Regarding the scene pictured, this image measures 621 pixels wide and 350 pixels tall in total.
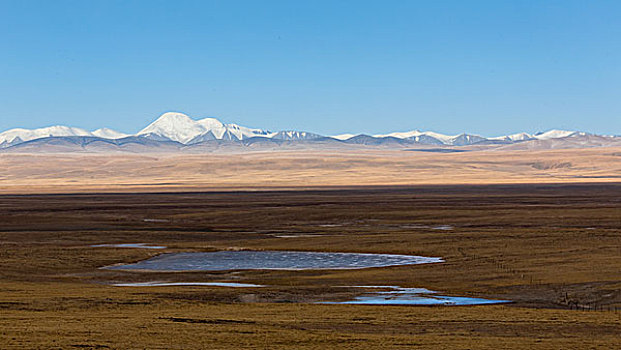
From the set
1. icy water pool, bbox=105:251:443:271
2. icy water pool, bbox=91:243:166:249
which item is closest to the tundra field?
icy water pool, bbox=91:243:166:249

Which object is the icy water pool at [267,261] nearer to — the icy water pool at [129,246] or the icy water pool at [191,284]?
the icy water pool at [129,246]

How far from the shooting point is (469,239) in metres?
49.8

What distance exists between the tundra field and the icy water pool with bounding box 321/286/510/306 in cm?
87

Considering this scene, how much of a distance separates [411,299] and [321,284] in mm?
5122

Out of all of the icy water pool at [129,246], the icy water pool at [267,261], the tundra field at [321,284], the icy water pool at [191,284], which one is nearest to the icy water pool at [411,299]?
the tundra field at [321,284]

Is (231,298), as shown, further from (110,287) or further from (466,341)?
(466,341)

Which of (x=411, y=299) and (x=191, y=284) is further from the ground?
(x=411, y=299)

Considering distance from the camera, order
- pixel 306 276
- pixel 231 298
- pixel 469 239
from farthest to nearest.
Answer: pixel 469 239 < pixel 306 276 < pixel 231 298

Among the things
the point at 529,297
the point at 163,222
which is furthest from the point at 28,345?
the point at 163,222

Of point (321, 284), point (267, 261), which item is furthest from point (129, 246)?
point (321, 284)

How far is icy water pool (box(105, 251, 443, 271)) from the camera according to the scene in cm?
4106

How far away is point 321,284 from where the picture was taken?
3431 cm

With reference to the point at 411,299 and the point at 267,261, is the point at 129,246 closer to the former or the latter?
the point at 267,261

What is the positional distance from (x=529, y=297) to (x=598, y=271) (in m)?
5.96
